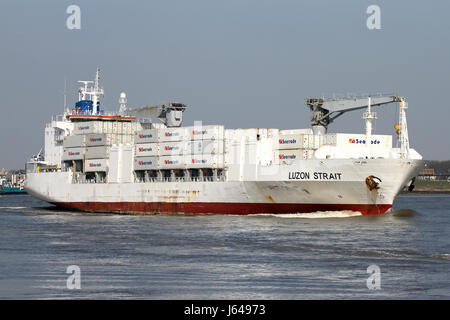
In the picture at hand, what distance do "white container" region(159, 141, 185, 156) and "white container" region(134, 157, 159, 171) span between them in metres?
0.92

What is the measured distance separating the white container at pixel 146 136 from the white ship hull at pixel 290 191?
3882 mm

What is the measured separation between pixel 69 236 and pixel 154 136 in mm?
20808

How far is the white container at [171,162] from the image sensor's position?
57250 mm

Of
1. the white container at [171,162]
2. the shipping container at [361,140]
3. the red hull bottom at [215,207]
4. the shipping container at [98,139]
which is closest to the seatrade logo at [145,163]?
the white container at [171,162]

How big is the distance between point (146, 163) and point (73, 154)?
1070cm

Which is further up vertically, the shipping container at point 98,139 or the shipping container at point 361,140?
the shipping container at point 98,139

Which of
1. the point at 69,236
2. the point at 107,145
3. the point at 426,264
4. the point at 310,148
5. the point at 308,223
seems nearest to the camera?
A: the point at 426,264

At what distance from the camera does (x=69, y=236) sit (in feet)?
132

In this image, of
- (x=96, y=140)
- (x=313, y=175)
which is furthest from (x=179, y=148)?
(x=313, y=175)

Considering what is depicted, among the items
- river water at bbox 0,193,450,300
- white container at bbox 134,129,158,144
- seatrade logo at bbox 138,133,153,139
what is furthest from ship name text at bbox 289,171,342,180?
seatrade logo at bbox 138,133,153,139

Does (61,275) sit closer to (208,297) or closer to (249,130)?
(208,297)

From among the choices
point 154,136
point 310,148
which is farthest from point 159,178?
point 310,148

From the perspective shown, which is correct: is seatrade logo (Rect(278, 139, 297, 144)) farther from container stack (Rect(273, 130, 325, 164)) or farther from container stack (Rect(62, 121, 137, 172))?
container stack (Rect(62, 121, 137, 172))

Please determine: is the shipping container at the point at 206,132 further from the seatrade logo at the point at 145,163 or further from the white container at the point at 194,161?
the seatrade logo at the point at 145,163
